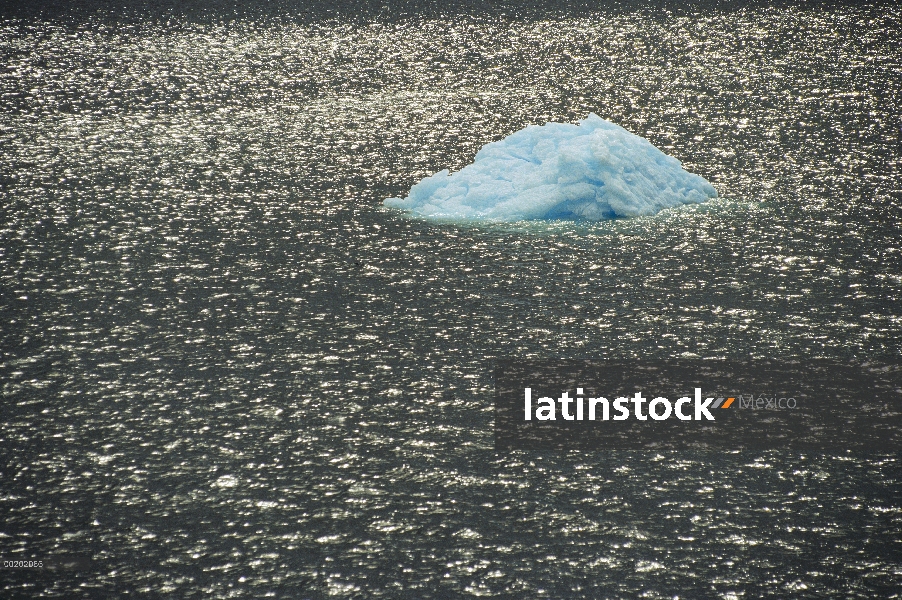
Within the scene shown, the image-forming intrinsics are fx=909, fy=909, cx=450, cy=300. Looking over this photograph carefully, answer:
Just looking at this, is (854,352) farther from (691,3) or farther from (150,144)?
(691,3)

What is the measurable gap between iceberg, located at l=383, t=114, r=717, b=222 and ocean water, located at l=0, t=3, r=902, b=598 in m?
0.60

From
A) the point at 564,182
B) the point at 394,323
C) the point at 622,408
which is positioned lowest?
the point at 622,408

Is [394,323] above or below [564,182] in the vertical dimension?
below

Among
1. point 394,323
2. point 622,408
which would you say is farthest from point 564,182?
point 622,408

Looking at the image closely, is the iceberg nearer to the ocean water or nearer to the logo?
the ocean water

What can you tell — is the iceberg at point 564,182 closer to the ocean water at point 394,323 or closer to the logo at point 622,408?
the ocean water at point 394,323

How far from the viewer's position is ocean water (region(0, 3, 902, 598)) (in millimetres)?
7641

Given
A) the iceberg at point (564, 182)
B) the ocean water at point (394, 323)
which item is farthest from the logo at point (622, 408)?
the iceberg at point (564, 182)

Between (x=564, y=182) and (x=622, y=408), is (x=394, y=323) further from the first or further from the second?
(x=564, y=182)

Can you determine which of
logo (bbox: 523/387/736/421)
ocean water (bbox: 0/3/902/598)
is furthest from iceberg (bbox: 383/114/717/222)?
logo (bbox: 523/387/736/421)

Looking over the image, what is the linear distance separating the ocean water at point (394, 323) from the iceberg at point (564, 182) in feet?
1.98

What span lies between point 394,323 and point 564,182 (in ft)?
16.5

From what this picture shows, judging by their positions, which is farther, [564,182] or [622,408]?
[564,182]

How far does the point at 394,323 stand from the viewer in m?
11.6
